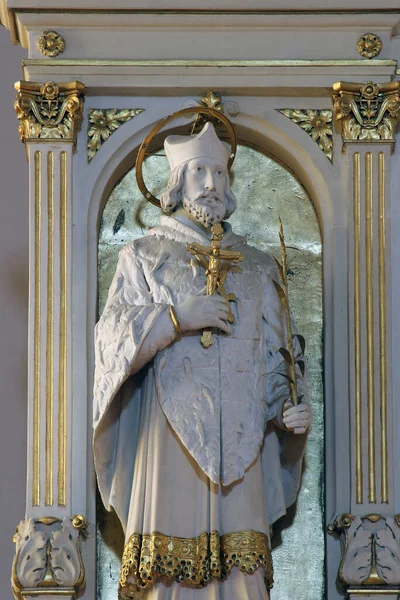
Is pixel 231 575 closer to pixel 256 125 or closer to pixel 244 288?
pixel 244 288

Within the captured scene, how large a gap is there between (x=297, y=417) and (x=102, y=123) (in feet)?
4.38

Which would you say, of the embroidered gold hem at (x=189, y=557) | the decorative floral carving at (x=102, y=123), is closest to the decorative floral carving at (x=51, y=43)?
the decorative floral carving at (x=102, y=123)

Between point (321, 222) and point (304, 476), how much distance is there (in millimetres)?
892

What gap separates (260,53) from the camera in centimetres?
804

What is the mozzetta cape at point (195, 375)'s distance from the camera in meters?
7.38

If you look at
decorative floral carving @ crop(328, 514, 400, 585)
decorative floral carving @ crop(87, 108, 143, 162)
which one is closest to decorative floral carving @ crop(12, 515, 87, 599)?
decorative floral carving @ crop(328, 514, 400, 585)

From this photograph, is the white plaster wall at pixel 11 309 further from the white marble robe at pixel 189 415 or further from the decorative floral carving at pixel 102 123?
the white marble robe at pixel 189 415

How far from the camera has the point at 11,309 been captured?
871 cm

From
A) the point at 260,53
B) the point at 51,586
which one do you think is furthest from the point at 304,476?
the point at 260,53

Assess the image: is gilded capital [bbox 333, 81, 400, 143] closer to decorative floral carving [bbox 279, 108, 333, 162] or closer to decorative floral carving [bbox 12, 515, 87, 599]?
decorative floral carving [bbox 279, 108, 333, 162]

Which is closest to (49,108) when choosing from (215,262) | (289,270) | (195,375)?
(215,262)

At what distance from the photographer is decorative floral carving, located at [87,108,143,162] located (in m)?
8.01

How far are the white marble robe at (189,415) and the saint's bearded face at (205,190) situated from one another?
0.26 feet

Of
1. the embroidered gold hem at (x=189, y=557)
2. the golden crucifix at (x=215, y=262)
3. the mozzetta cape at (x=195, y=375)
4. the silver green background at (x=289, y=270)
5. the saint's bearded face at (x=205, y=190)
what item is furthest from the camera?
the silver green background at (x=289, y=270)
